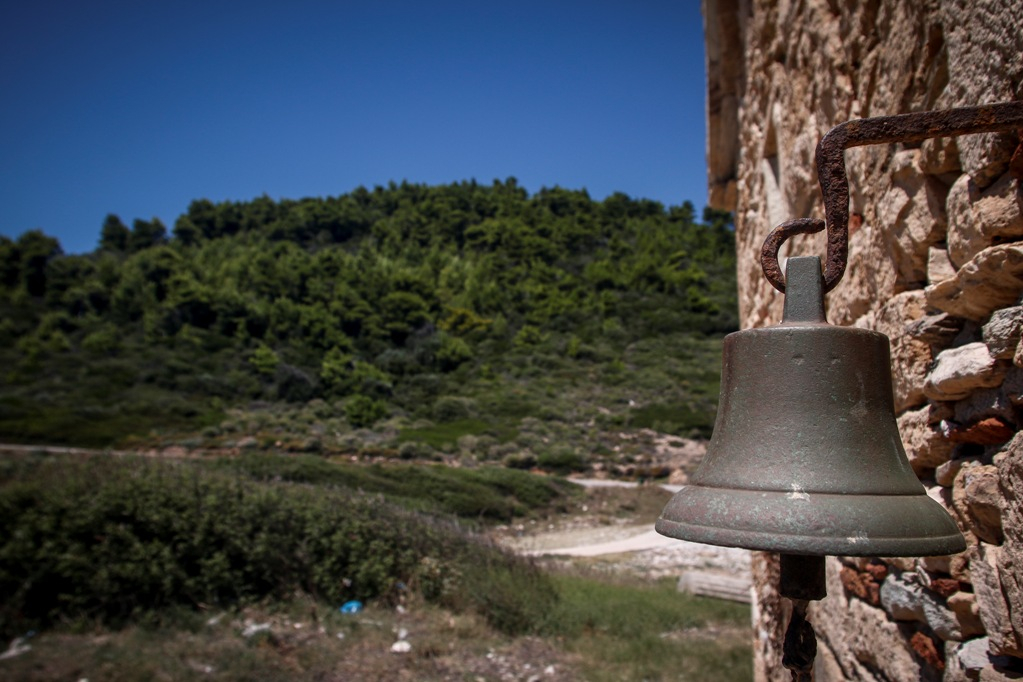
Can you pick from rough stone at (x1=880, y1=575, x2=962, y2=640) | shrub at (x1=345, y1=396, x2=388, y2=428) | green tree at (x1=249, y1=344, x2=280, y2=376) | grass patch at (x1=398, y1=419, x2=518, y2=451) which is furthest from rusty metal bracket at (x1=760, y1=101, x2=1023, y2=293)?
green tree at (x1=249, y1=344, x2=280, y2=376)

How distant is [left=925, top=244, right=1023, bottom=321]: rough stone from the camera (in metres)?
1.34

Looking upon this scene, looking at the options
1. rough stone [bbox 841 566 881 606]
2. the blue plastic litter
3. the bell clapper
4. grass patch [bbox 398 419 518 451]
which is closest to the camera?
the bell clapper

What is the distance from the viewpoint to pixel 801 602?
1266mm

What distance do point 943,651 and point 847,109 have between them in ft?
4.77

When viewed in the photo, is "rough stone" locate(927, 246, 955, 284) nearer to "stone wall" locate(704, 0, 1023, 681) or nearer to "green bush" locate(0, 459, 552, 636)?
→ "stone wall" locate(704, 0, 1023, 681)

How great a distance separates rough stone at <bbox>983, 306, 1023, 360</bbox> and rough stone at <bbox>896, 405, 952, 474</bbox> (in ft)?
1.09

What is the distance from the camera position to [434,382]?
37.4m

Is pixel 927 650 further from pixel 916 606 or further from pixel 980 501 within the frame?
pixel 980 501

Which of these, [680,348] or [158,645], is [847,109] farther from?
[680,348]

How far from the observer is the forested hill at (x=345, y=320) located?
3359cm

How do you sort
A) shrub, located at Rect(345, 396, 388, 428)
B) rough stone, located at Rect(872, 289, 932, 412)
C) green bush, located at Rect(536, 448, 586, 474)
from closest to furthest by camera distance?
rough stone, located at Rect(872, 289, 932, 412) → green bush, located at Rect(536, 448, 586, 474) → shrub, located at Rect(345, 396, 388, 428)

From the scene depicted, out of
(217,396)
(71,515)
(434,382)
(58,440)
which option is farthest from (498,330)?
(71,515)

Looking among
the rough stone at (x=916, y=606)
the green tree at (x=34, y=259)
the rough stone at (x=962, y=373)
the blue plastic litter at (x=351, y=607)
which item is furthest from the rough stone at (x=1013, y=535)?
the green tree at (x=34, y=259)

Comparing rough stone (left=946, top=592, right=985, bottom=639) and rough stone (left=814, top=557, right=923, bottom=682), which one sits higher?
rough stone (left=946, top=592, right=985, bottom=639)
